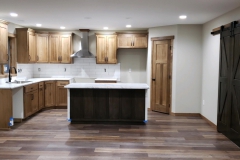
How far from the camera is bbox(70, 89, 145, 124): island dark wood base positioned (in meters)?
5.09

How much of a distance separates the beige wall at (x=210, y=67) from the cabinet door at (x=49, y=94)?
13.7ft

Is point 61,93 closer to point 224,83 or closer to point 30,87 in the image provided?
point 30,87

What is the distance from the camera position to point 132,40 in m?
6.77

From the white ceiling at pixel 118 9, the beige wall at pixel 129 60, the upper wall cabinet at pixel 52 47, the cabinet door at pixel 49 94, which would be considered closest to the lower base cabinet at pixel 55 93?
the cabinet door at pixel 49 94

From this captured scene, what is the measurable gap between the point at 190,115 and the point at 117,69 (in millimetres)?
2626

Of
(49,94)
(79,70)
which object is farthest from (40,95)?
(79,70)

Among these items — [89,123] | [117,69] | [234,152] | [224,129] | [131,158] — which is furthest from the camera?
[117,69]

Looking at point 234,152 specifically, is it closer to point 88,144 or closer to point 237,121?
point 237,121

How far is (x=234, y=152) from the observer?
140 inches

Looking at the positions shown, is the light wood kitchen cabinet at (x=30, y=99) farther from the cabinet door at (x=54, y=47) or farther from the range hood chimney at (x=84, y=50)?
the range hood chimney at (x=84, y=50)

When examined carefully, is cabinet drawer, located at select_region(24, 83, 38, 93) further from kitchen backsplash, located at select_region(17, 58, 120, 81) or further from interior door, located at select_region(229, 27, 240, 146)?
interior door, located at select_region(229, 27, 240, 146)

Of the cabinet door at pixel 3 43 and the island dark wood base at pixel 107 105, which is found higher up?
the cabinet door at pixel 3 43

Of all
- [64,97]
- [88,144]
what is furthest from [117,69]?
[88,144]

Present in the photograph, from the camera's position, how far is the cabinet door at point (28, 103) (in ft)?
17.3
